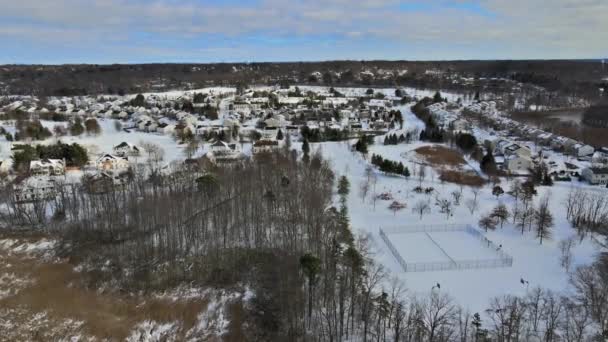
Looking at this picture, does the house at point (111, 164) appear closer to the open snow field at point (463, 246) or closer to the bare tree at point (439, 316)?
the open snow field at point (463, 246)

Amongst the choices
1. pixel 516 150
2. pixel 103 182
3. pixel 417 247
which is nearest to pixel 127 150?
pixel 103 182

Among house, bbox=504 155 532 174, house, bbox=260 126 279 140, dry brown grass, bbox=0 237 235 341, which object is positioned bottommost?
dry brown grass, bbox=0 237 235 341

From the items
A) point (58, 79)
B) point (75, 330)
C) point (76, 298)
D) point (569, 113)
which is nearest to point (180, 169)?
point (76, 298)

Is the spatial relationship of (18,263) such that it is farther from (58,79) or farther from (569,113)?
(58,79)

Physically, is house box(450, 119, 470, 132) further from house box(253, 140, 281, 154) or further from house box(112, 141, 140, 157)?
house box(112, 141, 140, 157)

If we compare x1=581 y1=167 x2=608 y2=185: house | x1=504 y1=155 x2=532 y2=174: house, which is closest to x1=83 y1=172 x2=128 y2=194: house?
x1=504 y1=155 x2=532 y2=174: house

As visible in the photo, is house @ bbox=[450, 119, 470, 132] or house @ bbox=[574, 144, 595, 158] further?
house @ bbox=[450, 119, 470, 132]
